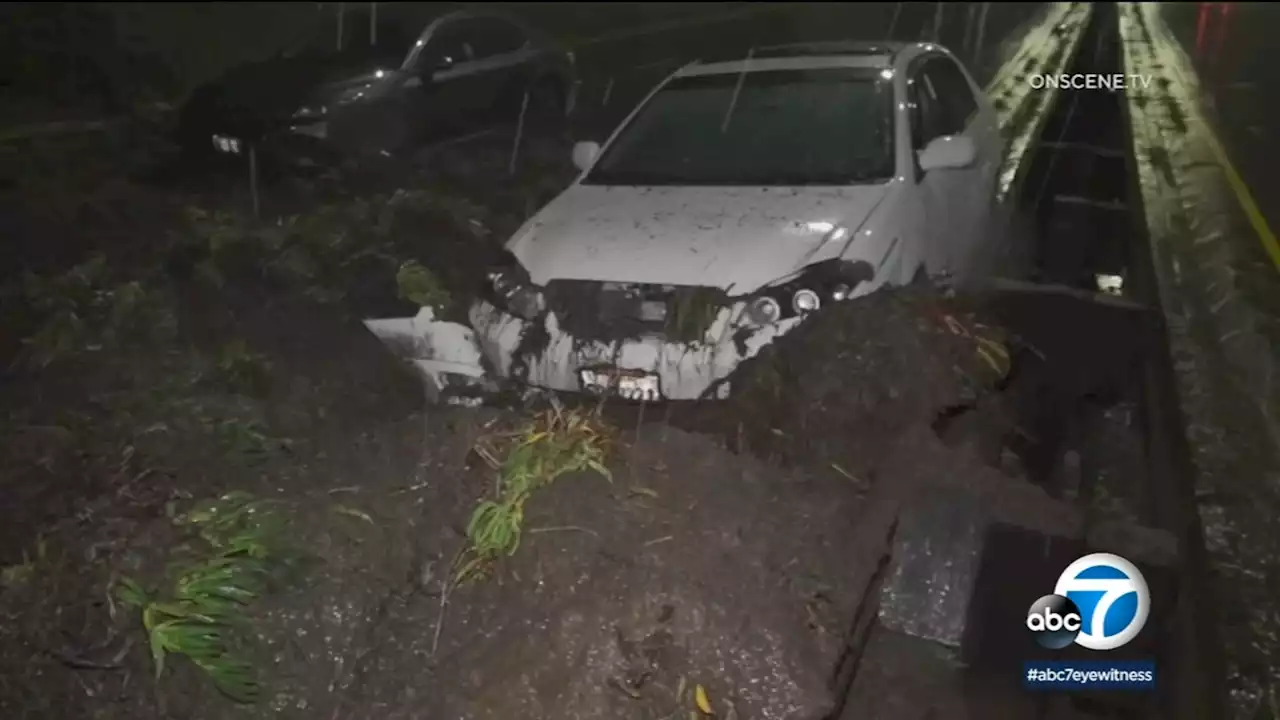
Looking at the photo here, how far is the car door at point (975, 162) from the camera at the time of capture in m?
5.34

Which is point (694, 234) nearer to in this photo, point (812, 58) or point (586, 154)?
point (586, 154)

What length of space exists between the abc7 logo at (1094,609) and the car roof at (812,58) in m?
3.33

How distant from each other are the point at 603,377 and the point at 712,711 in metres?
1.70

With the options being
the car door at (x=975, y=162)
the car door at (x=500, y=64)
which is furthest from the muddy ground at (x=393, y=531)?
the car door at (x=500, y=64)

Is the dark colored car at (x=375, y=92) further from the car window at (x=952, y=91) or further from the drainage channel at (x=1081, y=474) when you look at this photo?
the drainage channel at (x=1081, y=474)

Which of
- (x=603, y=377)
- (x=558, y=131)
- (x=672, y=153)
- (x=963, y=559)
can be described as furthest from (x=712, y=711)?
(x=558, y=131)

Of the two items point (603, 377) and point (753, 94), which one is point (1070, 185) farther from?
point (603, 377)

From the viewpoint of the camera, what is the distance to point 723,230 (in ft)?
14.1

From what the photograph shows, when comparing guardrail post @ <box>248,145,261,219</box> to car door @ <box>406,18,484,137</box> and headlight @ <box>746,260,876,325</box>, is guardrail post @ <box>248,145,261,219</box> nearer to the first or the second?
car door @ <box>406,18,484,137</box>

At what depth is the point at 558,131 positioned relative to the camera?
9.68m

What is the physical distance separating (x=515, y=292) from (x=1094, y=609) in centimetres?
266

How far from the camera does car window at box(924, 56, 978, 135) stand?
5688 millimetres

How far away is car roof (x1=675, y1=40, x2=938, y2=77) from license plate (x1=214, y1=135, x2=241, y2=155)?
158 inches

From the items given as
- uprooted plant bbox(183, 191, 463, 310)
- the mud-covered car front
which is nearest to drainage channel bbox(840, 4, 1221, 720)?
the mud-covered car front
